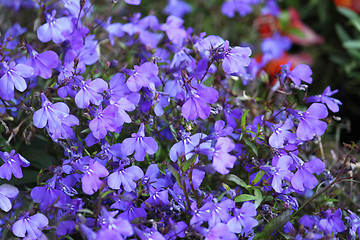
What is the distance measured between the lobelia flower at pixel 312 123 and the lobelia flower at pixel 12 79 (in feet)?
2.00

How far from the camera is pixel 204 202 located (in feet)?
2.68

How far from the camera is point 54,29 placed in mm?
1019

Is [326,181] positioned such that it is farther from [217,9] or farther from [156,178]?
[217,9]

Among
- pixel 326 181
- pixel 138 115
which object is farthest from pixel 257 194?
pixel 138 115

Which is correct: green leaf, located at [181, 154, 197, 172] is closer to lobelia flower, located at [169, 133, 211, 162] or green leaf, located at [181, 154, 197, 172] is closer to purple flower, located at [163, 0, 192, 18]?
lobelia flower, located at [169, 133, 211, 162]

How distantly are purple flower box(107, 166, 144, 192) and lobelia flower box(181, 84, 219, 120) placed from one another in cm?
16

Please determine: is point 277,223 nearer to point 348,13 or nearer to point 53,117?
point 53,117

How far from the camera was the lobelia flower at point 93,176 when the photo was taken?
0.78m

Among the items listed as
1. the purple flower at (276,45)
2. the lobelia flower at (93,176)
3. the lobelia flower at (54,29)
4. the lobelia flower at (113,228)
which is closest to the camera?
the lobelia flower at (113,228)

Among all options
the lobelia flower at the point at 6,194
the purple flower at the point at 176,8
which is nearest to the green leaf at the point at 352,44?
the purple flower at the point at 176,8

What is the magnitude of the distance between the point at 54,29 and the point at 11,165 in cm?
38

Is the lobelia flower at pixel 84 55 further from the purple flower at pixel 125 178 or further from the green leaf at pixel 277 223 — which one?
the green leaf at pixel 277 223

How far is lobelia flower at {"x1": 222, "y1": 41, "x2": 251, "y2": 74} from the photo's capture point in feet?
2.81

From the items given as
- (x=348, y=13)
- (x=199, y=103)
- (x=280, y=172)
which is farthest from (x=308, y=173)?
(x=348, y=13)
